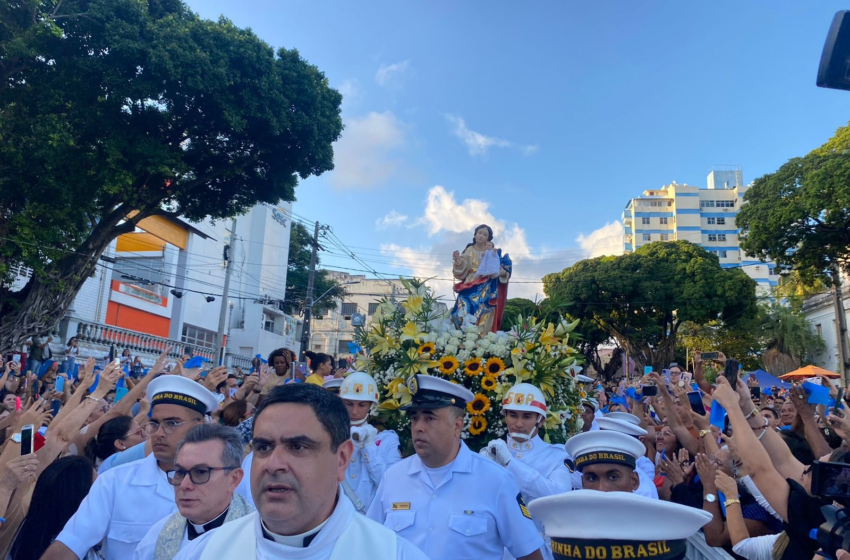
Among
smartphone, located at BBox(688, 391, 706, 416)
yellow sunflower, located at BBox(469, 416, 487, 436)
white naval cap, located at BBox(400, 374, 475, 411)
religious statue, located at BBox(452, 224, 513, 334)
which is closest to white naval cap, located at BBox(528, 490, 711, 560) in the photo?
white naval cap, located at BBox(400, 374, 475, 411)

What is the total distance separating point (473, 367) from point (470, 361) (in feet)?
0.22

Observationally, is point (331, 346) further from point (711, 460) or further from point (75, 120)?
point (711, 460)

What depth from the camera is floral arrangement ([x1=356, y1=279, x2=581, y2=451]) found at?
17.3ft

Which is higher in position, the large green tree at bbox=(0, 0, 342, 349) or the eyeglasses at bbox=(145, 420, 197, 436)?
the large green tree at bbox=(0, 0, 342, 349)

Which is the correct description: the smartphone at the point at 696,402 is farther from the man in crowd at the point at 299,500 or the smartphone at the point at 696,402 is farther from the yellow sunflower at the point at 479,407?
the man in crowd at the point at 299,500

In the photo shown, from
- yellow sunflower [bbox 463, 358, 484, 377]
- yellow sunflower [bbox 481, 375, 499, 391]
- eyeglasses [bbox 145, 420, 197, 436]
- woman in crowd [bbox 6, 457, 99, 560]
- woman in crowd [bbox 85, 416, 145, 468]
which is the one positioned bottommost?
woman in crowd [bbox 6, 457, 99, 560]

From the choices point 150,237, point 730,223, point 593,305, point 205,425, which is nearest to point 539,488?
point 205,425

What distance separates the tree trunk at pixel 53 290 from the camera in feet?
52.4

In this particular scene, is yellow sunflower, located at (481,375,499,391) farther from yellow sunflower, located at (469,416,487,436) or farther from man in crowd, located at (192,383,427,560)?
man in crowd, located at (192,383,427,560)

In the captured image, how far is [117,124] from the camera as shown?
52.5 feet

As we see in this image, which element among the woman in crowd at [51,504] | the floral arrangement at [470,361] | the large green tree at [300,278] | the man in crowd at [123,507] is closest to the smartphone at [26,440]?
the woman in crowd at [51,504]

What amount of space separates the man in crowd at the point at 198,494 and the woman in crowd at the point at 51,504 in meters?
0.97

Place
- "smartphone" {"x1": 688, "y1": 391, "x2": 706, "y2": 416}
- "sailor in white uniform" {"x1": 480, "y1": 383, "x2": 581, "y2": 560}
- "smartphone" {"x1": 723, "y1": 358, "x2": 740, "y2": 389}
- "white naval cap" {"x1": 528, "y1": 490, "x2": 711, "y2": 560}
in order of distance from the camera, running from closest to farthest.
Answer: "white naval cap" {"x1": 528, "y1": 490, "x2": 711, "y2": 560} → "smartphone" {"x1": 723, "y1": 358, "x2": 740, "y2": 389} → "sailor in white uniform" {"x1": 480, "y1": 383, "x2": 581, "y2": 560} → "smartphone" {"x1": 688, "y1": 391, "x2": 706, "y2": 416}

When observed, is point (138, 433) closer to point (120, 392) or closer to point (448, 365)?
point (448, 365)
